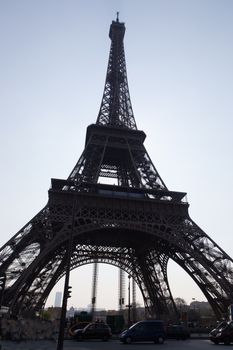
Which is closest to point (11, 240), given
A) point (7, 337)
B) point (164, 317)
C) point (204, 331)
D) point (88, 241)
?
point (7, 337)

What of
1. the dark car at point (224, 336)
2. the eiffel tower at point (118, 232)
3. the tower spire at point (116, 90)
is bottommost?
the dark car at point (224, 336)

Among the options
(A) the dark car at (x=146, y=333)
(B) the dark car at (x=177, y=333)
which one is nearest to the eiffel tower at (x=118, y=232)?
(B) the dark car at (x=177, y=333)

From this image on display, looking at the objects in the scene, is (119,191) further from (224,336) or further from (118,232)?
(224,336)

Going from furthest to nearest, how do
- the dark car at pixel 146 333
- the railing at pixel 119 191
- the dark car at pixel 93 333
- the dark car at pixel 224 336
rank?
the railing at pixel 119 191 → the dark car at pixel 93 333 → the dark car at pixel 224 336 → the dark car at pixel 146 333

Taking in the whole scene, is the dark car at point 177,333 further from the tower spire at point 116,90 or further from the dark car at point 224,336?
the tower spire at point 116,90

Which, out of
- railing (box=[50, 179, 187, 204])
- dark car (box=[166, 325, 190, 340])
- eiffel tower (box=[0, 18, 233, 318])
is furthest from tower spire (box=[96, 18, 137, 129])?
dark car (box=[166, 325, 190, 340])

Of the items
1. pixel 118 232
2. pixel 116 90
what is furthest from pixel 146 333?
pixel 116 90
